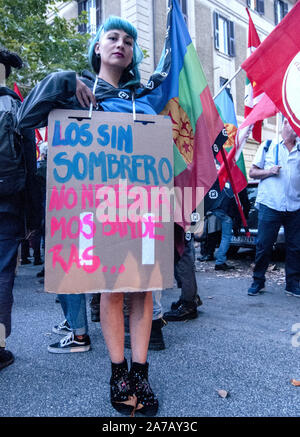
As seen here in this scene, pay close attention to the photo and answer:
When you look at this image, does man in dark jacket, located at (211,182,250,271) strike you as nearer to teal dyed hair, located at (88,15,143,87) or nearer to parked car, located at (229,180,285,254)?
parked car, located at (229,180,285,254)

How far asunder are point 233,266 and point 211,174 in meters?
4.60

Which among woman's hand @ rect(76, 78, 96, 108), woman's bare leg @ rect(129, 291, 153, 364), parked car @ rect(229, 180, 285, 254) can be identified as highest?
woman's hand @ rect(76, 78, 96, 108)

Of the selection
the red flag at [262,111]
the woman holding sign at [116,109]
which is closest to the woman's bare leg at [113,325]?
the woman holding sign at [116,109]

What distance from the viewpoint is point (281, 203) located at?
419 centimetres

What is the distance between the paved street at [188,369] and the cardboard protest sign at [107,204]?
27.0 inches

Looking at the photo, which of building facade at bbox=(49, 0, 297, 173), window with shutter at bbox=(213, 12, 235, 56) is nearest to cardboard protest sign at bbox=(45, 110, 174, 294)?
building facade at bbox=(49, 0, 297, 173)

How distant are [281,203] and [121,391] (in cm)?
311

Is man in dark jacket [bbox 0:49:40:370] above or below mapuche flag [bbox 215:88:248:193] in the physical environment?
below

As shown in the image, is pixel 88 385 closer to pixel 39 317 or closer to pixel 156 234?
pixel 156 234

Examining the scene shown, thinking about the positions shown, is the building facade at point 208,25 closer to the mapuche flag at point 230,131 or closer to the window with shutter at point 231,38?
the window with shutter at point 231,38

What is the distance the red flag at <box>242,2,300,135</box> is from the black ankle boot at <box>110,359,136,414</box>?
2420mm

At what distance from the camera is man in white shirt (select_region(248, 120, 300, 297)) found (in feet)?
13.7

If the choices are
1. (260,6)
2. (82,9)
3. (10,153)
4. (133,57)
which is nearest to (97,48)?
(133,57)
